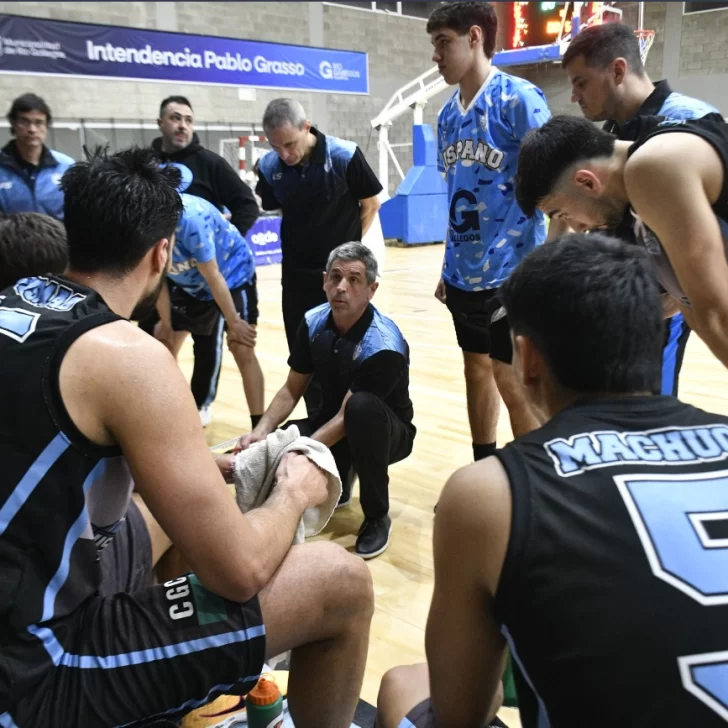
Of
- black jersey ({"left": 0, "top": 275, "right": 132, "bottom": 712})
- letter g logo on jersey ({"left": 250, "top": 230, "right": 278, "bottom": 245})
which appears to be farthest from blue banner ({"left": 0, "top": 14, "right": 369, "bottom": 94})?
black jersey ({"left": 0, "top": 275, "right": 132, "bottom": 712})

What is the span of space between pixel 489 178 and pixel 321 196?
3.10 feet

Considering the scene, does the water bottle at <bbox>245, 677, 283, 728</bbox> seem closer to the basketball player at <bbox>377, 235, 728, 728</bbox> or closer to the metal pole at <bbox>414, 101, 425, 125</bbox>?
the basketball player at <bbox>377, 235, 728, 728</bbox>

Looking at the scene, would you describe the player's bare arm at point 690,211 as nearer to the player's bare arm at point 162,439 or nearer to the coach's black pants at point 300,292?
the player's bare arm at point 162,439

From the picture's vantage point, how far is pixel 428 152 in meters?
12.1

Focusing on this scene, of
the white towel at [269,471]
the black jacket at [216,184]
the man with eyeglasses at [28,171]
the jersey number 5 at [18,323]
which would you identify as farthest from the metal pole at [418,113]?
the jersey number 5 at [18,323]

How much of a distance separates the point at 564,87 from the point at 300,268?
13.8 metres

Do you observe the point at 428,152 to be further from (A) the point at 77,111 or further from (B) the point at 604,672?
(B) the point at 604,672

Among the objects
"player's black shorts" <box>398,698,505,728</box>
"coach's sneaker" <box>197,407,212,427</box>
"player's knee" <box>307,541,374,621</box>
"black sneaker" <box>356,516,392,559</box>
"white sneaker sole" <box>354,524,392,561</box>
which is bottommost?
"coach's sneaker" <box>197,407,212,427</box>

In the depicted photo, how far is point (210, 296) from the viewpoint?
148 inches

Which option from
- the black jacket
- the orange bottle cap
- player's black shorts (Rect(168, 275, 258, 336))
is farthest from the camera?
the black jacket

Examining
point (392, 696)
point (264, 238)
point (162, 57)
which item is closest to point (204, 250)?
point (392, 696)

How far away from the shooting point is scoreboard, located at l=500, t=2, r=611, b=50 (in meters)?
12.1

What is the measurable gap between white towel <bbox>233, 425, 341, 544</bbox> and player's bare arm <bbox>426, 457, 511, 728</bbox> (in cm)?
60

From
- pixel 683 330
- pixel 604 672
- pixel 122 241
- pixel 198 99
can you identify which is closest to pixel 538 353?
pixel 604 672
